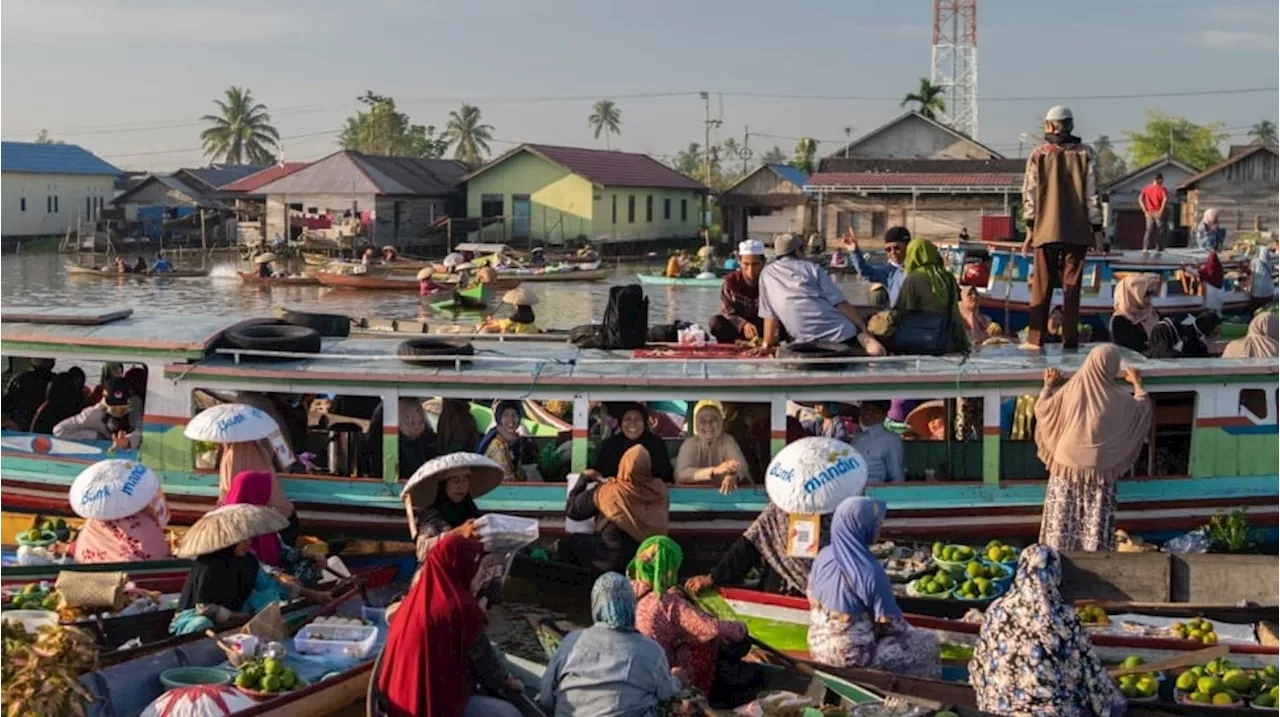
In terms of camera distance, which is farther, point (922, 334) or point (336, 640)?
point (922, 334)

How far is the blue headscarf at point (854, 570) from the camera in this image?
709 cm

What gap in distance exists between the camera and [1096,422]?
935 centimetres

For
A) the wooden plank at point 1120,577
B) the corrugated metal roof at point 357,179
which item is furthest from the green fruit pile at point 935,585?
the corrugated metal roof at point 357,179

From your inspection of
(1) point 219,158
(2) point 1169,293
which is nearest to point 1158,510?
(2) point 1169,293

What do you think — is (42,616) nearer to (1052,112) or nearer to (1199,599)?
(1199,599)

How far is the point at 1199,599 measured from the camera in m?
8.80

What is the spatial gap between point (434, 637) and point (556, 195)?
44631 mm

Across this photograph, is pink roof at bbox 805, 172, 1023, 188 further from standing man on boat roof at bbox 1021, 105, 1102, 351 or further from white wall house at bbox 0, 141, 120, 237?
standing man on boat roof at bbox 1021, 105, 1102, 351

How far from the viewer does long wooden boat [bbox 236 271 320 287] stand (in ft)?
130

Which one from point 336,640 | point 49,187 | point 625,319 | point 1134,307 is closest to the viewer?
point 336,640

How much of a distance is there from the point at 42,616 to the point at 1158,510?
7.07 m

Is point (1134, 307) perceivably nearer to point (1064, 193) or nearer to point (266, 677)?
point (1064, 193)

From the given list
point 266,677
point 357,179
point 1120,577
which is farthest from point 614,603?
point 357,179

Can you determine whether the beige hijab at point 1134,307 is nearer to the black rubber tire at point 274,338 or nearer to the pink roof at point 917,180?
the black rubber tire at point 274,338
